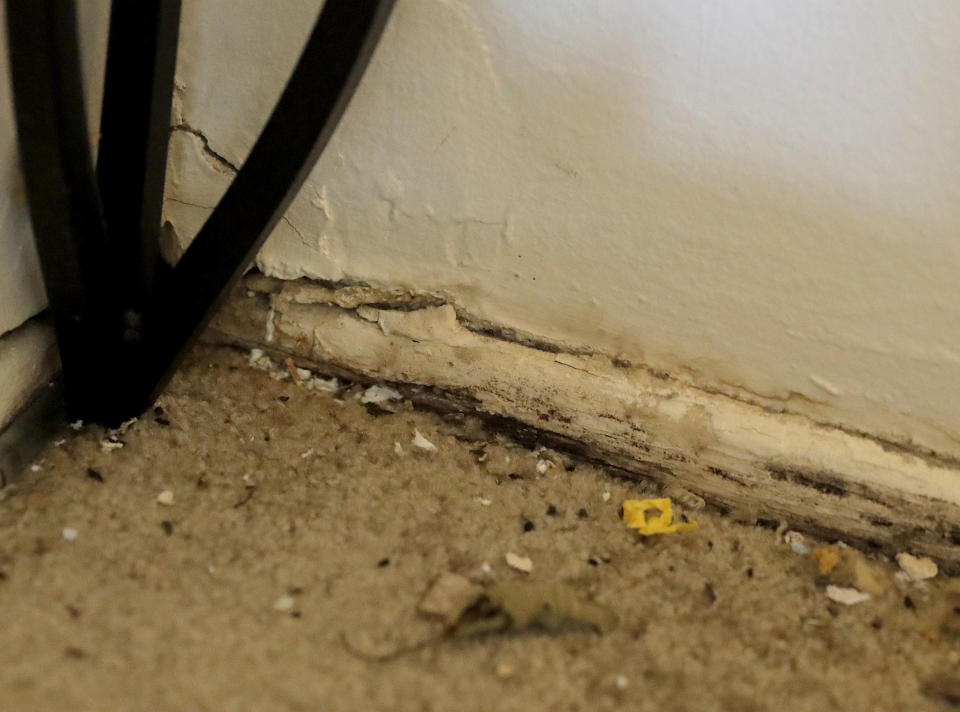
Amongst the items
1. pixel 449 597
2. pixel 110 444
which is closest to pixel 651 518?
pixel 449 597

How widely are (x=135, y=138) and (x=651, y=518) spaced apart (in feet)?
1.71

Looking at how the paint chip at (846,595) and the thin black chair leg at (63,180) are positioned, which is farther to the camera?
the paint chip at (846,595)

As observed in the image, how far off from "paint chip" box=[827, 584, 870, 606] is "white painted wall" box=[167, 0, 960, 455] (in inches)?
5.6

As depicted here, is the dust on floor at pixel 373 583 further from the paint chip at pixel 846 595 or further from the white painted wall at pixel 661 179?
the white painted wall at pixel 661 179

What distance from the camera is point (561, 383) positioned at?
762mm

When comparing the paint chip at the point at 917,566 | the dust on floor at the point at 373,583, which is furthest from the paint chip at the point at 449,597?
the paint chip at the point at 917,566

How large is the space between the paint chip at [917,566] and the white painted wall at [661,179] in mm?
104

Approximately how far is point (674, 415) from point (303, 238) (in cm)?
38

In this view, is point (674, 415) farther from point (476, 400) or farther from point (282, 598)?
point (282, 598)

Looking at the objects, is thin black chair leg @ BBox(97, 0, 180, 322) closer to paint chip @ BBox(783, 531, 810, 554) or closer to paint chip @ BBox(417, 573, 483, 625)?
paint chip @ BBox(417, 573, 483, 625)

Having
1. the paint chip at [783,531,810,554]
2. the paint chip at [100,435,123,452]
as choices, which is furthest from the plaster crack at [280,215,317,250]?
the paint chip at [783,531,810,554]

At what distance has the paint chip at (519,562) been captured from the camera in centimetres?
66

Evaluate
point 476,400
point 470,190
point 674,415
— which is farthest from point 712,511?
point 470,190

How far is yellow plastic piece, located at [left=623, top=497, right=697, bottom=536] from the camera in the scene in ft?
2.35
